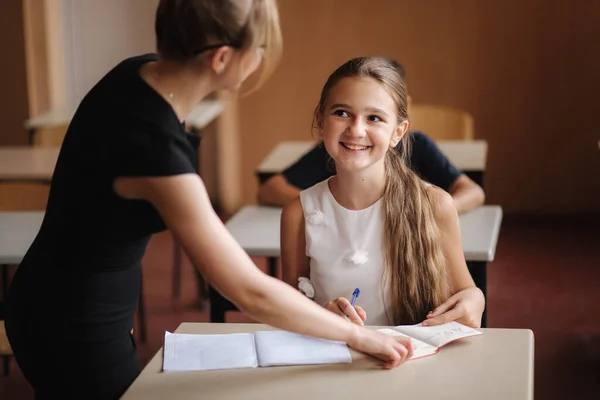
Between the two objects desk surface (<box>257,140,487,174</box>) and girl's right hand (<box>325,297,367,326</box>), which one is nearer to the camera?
girl's right hand (<box>325,297,367,326</box>)

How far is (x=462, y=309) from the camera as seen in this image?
6.32ft

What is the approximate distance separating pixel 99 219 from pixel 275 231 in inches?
56.4

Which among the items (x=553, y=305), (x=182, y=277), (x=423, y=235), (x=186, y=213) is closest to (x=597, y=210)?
(x=553, y=305)

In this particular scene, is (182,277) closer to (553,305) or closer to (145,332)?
(145,332)

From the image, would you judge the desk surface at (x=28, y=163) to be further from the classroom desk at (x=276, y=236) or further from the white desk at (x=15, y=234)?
the classroom desk at (x=276, y=236)

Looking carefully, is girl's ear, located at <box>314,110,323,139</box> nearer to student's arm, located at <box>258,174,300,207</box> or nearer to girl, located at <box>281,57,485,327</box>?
girl, located at <box>281,57,485,327</box>

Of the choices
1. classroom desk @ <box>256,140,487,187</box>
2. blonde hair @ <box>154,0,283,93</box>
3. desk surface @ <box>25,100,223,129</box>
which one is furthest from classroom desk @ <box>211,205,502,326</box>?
desk surface @ <box>25,100,223,129</box>

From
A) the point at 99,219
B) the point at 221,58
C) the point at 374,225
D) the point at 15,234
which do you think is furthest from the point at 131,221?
the point at 15,234

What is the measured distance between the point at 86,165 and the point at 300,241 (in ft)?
2.57

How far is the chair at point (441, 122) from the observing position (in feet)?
13.8

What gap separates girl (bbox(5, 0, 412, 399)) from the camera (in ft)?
4.44

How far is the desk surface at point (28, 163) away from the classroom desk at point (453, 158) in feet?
2.81

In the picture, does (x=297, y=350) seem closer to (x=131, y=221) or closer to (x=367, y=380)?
(x=367, y=380)

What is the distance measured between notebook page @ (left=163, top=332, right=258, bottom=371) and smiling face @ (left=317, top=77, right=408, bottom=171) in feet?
1.55
